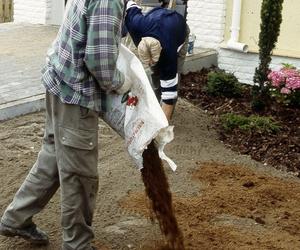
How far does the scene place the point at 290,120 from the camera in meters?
7.34

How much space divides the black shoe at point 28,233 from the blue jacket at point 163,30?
1.63m

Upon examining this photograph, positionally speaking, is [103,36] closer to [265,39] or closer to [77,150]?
[77,150]

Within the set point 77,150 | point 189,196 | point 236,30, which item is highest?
point 77,150

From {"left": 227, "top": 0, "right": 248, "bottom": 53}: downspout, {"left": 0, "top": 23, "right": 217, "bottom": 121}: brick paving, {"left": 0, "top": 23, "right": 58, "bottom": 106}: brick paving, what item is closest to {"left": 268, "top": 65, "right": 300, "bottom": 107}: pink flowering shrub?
{"left": 227, "top": 0, "right": 248, "bottom": 53}: downspout

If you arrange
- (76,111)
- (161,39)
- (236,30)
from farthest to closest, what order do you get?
(236,30), (161,39), (76,111)

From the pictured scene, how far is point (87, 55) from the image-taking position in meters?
3.64

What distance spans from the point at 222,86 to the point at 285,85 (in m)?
0.84

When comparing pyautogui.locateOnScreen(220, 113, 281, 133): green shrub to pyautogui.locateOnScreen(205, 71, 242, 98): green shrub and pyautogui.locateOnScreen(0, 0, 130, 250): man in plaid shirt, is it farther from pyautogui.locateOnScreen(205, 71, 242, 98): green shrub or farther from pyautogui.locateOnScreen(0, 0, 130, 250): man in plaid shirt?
pyautogui.locateOnScreen(0, 0, 130, 250): man in plaid shirt

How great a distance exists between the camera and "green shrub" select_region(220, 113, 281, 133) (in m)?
6.91

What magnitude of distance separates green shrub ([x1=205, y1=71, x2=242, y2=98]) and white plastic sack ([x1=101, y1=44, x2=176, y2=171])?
13.5ft

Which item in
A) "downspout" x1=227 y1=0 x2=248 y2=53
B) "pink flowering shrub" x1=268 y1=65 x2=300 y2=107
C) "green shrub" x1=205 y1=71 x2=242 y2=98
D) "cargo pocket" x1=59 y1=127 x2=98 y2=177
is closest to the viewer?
"cargo pocket" x1=59 y1=127 x2=98 y2=177

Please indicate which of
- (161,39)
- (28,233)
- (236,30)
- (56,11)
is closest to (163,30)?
(161,39)

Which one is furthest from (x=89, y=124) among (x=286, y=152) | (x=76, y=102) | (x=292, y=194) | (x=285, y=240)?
(x=286, y=152)

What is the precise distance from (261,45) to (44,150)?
382 cm
